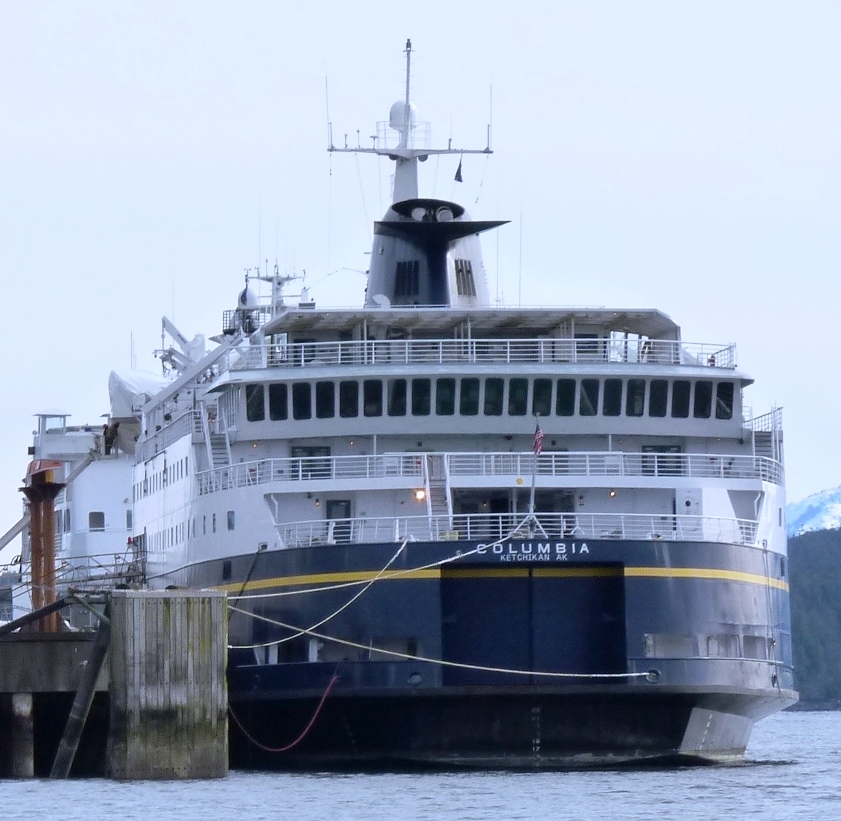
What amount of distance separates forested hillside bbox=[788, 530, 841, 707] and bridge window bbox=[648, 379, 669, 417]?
362ft

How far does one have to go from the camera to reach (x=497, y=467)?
136 ft

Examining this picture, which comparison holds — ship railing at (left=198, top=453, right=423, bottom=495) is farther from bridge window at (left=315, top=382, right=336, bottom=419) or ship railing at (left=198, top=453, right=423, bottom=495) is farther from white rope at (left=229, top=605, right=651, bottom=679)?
white rope at (left=229, top=605, right=651, bottom=679)

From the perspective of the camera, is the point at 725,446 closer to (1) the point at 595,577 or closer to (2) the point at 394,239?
(1) the point at 595,577

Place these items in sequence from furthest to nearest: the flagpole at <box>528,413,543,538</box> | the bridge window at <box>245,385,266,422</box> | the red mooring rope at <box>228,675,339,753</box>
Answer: the bridge window at <box>245,385,266,422</box> → the flagpole at <box>528,413,543,538</box> → the red mooring rope at <box>228,675,339,753</box>

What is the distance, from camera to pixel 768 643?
40438 millimetres

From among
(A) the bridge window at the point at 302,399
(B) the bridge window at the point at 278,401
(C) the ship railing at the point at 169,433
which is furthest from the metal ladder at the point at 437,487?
(C) the ship railing at the point at 169,433

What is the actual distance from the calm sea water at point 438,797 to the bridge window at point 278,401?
302 inches

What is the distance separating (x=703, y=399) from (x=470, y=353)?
15.7 ft

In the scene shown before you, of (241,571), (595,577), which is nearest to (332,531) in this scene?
(241,571)

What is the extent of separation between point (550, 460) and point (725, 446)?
4.31 metres

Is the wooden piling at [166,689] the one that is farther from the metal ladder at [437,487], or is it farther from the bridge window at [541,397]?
the bridge window at [541,397]

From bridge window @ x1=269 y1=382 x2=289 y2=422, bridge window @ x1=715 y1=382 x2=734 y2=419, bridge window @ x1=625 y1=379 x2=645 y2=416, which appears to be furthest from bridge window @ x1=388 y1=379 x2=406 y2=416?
bridge window @ x1=715 y1=382 x2=734 y2=419

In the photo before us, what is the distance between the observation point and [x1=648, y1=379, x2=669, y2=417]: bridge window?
42.5 m

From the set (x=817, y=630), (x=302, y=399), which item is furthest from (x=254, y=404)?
(x=817, y=630)
